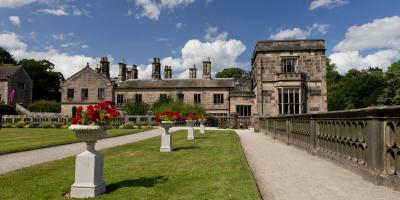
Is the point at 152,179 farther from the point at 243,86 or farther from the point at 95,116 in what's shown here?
the point at 243,86

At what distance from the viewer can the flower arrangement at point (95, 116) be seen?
615 cm

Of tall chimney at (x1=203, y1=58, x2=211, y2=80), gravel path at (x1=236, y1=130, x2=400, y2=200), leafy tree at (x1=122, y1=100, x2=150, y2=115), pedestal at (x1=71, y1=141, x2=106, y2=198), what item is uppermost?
tall chimney at (x1=203, y1=58, x2=211, y2=80)

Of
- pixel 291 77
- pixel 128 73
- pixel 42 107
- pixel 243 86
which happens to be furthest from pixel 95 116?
pixel 42 107

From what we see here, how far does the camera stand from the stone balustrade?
19.9ft

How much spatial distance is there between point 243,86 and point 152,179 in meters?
37.9

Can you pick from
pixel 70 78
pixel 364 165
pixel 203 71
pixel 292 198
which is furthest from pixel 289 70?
pixel 70 78

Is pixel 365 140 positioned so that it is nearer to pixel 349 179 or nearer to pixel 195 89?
pixel 349 179

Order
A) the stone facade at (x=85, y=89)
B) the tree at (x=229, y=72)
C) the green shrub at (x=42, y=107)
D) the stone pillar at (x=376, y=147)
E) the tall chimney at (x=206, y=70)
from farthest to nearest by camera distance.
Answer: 1. the tree at (x=229, y=72)
2. the green shrub at (x=42, y=107)
3. the stone facade at (x=85, y=89)
4. the tall chimney at (x=206, y=70)
5. the stone pillar at (x=376, y=147)

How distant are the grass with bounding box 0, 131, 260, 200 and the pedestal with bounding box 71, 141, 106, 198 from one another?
0.73 feet

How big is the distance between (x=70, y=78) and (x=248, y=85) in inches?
1081

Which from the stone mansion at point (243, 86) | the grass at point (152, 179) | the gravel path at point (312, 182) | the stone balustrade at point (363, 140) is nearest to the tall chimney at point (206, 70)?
the stone mansion at point (243, 86)

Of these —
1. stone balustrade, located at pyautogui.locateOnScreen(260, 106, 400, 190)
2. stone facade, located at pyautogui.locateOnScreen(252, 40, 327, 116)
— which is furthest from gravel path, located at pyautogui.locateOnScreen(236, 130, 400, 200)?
stone facade, located at pyautogui.locateOnScreen(252, 40, 327, 116)

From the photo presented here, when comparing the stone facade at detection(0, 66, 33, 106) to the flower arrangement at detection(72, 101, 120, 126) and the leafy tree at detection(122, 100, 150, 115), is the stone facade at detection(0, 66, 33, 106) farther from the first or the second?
the flower arrangement at detection(72, 101, 120, 126)

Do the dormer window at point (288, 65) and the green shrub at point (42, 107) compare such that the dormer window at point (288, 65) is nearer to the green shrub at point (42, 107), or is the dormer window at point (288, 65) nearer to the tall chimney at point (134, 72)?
the tall chimney at point (134, 72)
